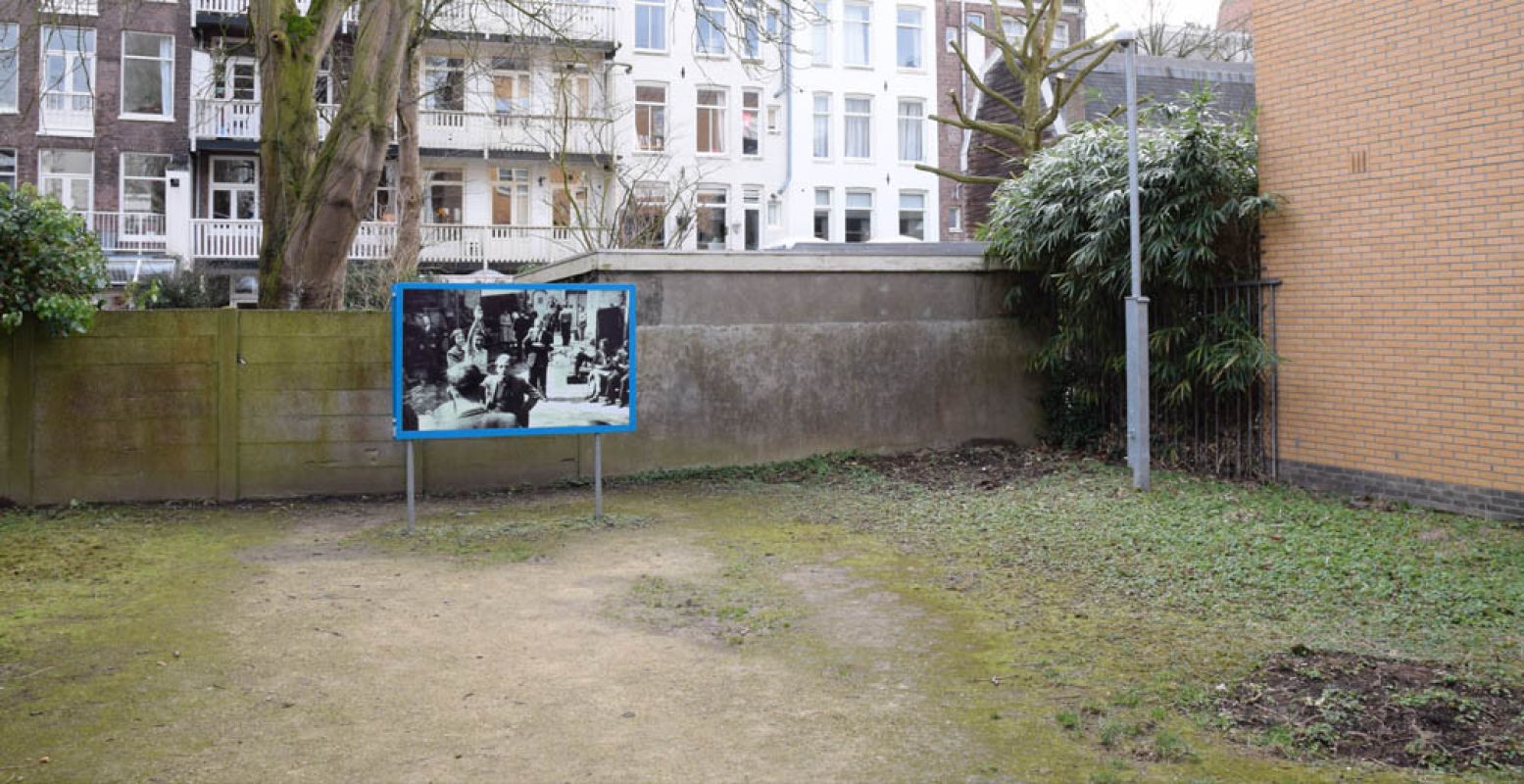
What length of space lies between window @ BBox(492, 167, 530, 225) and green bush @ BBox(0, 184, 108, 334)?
21.4 m

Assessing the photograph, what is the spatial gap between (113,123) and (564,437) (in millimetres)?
23763

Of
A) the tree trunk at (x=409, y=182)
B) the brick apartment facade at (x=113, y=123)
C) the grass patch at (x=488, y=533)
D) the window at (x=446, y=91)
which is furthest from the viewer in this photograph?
the window at (x=446, y=91)

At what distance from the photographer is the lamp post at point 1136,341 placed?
928 cm

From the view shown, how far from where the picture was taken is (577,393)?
8609 mm

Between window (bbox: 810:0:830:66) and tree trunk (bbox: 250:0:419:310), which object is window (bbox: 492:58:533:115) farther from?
tree trunk (bbox: 250:0:419:310)

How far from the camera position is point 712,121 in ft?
107

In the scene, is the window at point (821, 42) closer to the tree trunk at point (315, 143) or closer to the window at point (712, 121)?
the window at point (712, 121)

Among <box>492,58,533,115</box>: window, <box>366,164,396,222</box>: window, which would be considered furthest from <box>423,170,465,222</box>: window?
<box>492,58,533,115</box>: window

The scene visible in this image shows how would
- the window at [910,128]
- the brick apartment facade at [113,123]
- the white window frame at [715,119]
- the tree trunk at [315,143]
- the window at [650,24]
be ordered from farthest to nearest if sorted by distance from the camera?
the window at [910,128] → the white window frame at [715,119] → the window at [650,24] → the brick apartment facade at [113,123] → the tree trunk at [315,143]

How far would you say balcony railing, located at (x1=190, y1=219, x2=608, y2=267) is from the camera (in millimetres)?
27125

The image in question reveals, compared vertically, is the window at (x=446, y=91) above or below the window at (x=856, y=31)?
below

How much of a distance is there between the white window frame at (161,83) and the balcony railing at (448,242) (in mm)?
3457

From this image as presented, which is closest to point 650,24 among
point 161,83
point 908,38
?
point 908,38

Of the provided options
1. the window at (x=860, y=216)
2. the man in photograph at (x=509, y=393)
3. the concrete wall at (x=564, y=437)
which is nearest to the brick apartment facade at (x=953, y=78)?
the window at (x=860, y=216)
